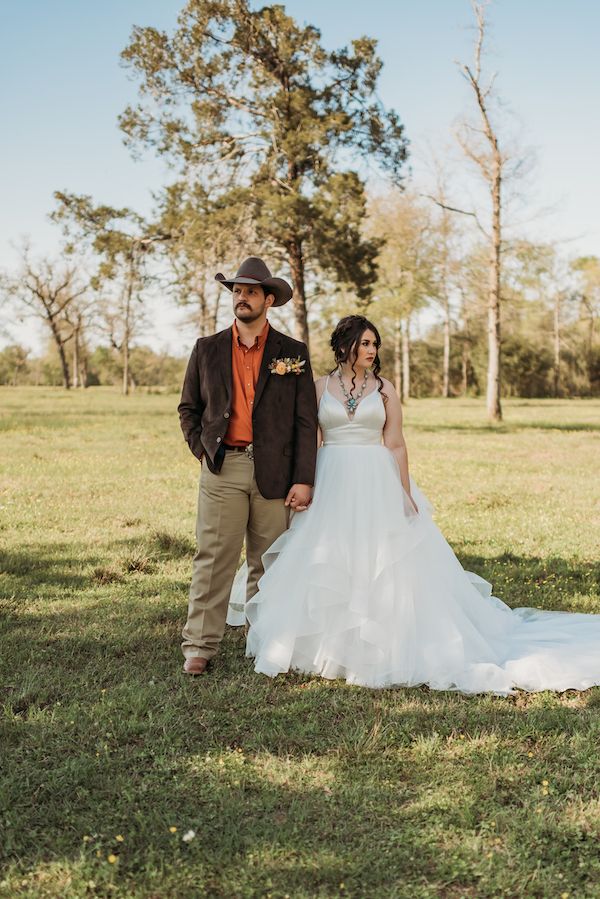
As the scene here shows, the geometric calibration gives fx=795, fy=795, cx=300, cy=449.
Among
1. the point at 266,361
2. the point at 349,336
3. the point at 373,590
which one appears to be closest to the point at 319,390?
the point at 349,336

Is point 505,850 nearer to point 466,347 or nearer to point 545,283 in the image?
point 466,347

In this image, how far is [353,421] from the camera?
5578mm

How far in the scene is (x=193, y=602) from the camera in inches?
211

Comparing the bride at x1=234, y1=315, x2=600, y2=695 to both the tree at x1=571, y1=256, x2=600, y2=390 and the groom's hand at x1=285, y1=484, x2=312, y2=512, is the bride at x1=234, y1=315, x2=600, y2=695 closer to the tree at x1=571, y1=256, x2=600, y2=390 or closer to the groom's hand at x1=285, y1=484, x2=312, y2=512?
the groom's hand at x1=285, y1=484, x2=312, y2=512

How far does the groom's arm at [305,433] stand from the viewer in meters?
5.31

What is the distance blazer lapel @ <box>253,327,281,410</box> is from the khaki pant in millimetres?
425

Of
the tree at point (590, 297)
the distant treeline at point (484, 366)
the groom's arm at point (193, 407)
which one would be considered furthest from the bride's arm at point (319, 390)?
the tree at point (590, 297)

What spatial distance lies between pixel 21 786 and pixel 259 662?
1763 mm

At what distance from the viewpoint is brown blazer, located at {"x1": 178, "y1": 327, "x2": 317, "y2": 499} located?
206 inches

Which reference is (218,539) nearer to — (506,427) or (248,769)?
(248,769)

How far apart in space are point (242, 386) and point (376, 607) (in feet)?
5.60

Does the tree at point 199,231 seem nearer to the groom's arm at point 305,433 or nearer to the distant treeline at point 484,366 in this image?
the groom's arm at point 305,433

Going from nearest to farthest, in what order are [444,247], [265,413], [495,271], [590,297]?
[265,413] < [495,271] < [444,247] < [590,297]

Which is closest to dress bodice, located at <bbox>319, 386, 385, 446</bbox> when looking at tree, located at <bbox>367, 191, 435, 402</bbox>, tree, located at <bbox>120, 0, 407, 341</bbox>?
tree, located at <bbox>120, 0, 407, 341</bbox>
